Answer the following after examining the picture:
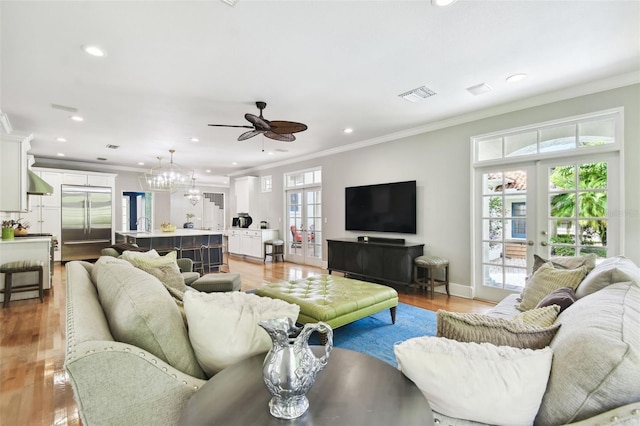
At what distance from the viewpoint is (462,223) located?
4.54 metres

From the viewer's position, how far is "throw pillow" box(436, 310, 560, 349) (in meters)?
1.15

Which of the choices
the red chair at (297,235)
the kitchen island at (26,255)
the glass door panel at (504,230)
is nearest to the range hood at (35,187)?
the kitchen island at (26,255)

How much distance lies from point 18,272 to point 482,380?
573 centimetres

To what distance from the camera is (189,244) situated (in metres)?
6.39

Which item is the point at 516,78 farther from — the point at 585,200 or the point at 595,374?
the point at 595,374

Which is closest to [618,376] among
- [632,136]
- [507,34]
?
[507,34]

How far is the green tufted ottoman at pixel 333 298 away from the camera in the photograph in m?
2.73

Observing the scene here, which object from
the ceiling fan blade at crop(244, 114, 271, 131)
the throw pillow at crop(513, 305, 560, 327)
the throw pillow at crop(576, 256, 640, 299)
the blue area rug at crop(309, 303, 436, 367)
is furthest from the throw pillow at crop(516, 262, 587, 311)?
the ceiling fan blade at crop(244, 114, 271, 131)

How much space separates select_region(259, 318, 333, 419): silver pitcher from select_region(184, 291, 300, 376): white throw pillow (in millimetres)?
320

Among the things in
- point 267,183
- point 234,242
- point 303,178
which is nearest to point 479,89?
point 303,178

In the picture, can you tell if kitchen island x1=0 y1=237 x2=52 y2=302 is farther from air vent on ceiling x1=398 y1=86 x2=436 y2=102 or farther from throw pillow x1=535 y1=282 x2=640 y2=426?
throw pillow x1=535 y1=282 x2=640 y2=426

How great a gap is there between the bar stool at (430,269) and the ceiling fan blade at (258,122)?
9.77ft

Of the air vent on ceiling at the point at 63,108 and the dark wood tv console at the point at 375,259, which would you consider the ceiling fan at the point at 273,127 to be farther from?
the dark wood tv console at the point at 375,259

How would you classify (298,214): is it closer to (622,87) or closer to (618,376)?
(622,87)
